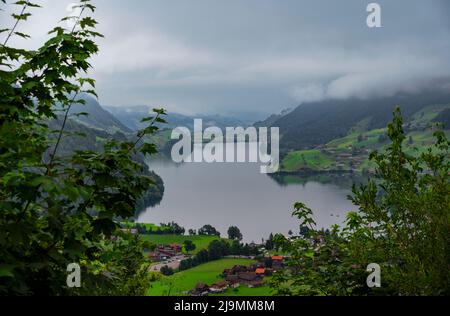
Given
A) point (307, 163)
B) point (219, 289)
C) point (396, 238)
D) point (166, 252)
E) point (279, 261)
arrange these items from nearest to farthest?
1. point (396, 238)
2. point (279, 261)
3. point (219, 289)
4. point (166, 252)
5. point (307, 163)

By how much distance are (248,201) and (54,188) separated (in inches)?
4438

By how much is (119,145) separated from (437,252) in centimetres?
373

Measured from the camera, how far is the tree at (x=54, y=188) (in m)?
3.76

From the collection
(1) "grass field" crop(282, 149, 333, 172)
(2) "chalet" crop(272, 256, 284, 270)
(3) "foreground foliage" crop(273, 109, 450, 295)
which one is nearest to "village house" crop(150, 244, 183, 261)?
(2) "chalet" crop(272, 256, 284, 270)

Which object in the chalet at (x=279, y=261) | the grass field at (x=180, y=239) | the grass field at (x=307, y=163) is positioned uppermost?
the grass field at (x=307, y=163)

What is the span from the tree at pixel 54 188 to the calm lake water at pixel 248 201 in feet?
200

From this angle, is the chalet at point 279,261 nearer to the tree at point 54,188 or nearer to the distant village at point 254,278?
the distant village at point 254,278

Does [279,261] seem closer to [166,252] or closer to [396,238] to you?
[396,238]

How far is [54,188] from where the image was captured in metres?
3.20

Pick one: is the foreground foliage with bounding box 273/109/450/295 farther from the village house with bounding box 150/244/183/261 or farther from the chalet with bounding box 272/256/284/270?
the village house with bounding box 150/244/183/261

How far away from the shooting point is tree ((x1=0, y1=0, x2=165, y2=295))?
3.76 meters

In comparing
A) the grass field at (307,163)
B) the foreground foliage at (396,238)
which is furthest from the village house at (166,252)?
the grass field at (307,163)

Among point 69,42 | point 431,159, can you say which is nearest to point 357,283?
point 431,159

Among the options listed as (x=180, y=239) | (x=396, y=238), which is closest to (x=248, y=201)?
(x=180, y=239)
